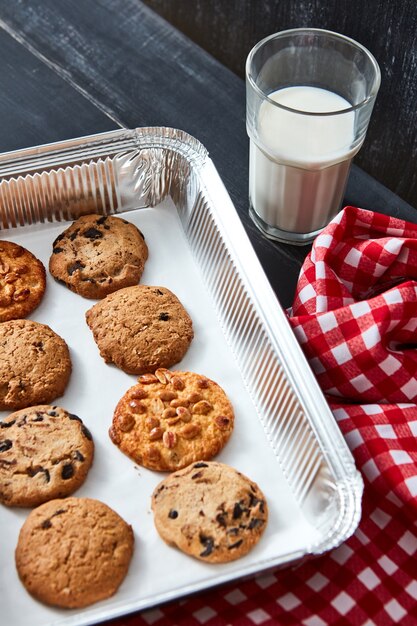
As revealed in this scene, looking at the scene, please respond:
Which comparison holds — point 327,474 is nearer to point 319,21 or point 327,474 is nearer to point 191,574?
point 191,574

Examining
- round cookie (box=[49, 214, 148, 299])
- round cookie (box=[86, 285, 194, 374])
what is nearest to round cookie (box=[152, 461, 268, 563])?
round cookie (box=[86, 285, 194, 374])

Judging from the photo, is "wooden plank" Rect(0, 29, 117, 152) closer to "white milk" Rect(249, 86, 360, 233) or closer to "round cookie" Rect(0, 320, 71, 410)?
"white milk" Rect(249, 86, 360, 233)

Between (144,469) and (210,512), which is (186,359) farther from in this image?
(210,512)

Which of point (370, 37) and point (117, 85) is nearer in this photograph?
point (370, 37)

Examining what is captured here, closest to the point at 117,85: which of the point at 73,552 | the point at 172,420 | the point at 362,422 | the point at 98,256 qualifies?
the point at 98,256

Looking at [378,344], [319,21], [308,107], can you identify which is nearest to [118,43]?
[319,21]

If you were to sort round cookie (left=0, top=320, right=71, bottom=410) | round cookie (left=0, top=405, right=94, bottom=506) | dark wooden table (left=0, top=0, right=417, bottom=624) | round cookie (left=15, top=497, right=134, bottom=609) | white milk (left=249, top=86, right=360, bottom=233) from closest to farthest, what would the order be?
round cookie (left=15, top=497, right=134, bottom=609)
round cookie (left=0, top=405, right=94, bottom=506)
round cookie (left=0, top=320, right=71, bottom=410)
white milk (left=249, top=86, right=360, bottom=233)
dark wooden table (left=0, top=0, right=417, bottom=624)

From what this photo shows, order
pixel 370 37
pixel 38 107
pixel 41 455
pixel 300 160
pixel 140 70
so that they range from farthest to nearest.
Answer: pixel 140 70 → pixel 38 107 → pixel 370 37 → pixel 300 160 → pixel 41 455
